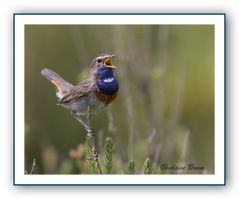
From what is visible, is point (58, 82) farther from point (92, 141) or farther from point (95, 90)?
point (92, 141)

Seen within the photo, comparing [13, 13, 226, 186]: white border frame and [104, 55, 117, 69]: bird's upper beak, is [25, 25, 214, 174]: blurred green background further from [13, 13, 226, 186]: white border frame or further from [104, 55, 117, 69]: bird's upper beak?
[104, 55, 117, 69]: bird's upper beak

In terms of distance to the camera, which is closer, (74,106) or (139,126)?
Result: (74,106)

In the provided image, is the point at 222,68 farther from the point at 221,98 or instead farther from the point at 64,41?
the point at 64,41

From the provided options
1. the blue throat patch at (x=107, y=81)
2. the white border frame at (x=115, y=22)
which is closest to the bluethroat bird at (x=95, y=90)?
the blue throat patch at (x=107, y=81)

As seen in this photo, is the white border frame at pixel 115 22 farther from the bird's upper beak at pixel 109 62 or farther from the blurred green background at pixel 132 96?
the bird's upper beak at pixel 109 62

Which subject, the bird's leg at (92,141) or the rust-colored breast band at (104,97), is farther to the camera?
the rust-colored breast band at (104,97)

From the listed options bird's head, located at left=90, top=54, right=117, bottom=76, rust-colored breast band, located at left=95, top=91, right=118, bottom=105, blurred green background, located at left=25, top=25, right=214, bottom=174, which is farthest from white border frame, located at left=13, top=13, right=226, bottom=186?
rust-colored breast band, located at left=95, top=91, right=118, bottom=105
